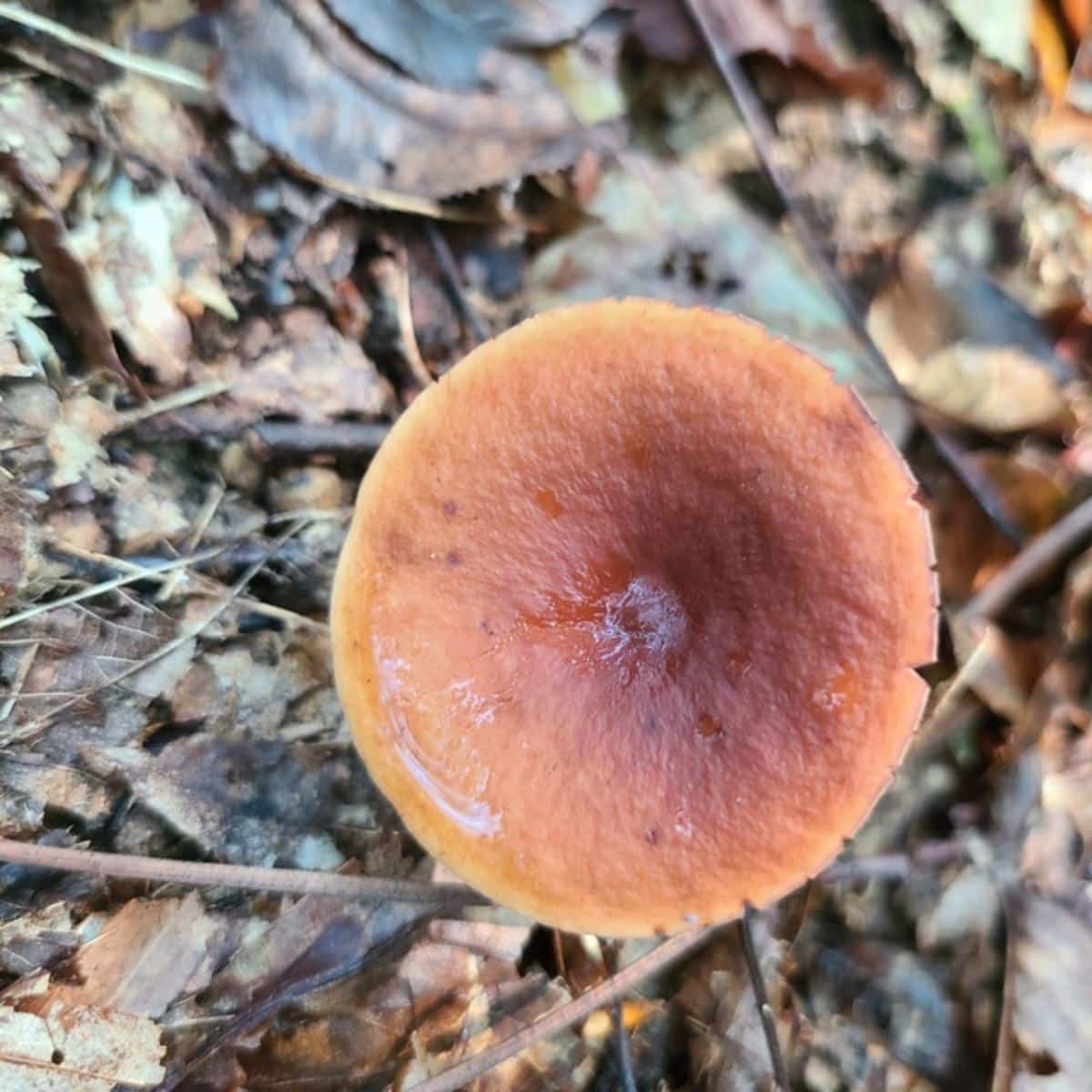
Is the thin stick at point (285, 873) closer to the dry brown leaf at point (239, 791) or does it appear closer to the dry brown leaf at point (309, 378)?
the dry brown leaf at point (239, 791)

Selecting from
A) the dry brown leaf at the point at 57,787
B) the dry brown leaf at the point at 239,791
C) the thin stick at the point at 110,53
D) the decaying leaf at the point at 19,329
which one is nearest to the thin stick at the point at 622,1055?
the dry brown leaf at the point at 239,791

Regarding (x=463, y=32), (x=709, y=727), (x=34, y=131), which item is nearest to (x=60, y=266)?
(x=34, y=131)

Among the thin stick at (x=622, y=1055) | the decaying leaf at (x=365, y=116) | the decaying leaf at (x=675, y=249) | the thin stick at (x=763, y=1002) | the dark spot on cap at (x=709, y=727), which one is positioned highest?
the decaying leaf at (x=365, y=116)

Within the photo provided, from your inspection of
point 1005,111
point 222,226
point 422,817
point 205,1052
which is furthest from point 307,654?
point 1005,111

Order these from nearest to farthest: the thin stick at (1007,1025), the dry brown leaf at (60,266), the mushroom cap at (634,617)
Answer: the mushroom cap at (634,617) < the thin stick at (1007,1025) < the dry brown leaf at (60,266)

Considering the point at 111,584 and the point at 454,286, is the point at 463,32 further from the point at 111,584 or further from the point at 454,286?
the point at 111,584

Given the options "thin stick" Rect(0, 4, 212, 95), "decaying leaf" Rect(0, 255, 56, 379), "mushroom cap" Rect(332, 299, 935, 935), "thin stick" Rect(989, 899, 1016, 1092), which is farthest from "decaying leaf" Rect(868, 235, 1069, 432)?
"decaying leaf" Rect(0, 255, 56, 379)

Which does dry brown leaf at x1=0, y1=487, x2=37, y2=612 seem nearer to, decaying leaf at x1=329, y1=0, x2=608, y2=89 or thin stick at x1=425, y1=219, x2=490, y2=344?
thin stick at x1=425, y1=219, x2=490, y2=344

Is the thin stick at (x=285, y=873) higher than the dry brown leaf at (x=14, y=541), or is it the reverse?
the dry brown leaf at (x=14, y=541)
